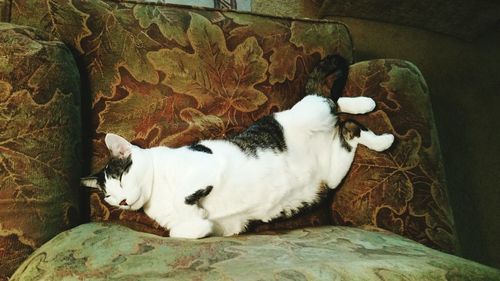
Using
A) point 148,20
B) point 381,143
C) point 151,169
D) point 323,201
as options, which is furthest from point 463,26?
point 151,169

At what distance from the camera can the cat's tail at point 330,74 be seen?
1.21 metres

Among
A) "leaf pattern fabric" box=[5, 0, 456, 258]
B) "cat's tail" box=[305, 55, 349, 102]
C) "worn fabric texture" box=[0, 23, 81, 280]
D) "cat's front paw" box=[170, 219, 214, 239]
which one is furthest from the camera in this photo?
"cat's tail" box=[305, 55, 349, 102]

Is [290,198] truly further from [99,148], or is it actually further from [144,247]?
[99,148]

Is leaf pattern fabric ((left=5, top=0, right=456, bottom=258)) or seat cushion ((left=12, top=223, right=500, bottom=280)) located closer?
seat cushion ((left=12, top=223, right=500, bottom=280))

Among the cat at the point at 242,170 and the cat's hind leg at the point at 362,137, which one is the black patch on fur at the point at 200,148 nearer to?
the cat at the point at 242,170

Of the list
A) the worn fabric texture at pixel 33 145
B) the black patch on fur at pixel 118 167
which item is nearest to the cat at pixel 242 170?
the black patch on fur at pixel 118 167

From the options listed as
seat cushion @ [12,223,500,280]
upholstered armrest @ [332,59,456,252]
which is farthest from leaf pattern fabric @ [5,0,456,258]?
seat cushion @ [12,223,500,280]

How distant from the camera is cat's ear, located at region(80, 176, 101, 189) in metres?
1.01

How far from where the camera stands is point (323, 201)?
1148 mm

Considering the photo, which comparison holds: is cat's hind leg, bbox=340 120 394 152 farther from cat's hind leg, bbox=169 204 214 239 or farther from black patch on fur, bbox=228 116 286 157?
cat's hind leg, bbox=169 204 214 239

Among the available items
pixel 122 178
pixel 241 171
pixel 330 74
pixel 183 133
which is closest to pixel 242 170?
pixel 241 171

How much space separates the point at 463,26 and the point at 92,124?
191 centimetres

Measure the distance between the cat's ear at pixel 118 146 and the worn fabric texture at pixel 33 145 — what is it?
105 millimetres

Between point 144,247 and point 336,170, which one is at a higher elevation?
point 336,170
